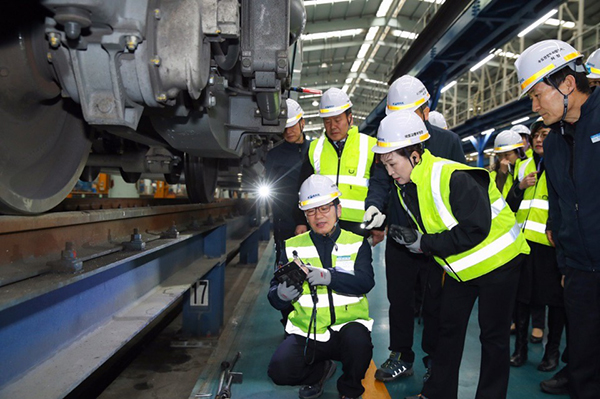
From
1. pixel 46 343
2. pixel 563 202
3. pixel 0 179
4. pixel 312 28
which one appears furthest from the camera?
pixel 312 28

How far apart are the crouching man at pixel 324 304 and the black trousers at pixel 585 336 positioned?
98 cm

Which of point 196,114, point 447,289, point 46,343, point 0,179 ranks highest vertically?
point 196,114

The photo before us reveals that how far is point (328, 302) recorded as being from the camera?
2.32 meters

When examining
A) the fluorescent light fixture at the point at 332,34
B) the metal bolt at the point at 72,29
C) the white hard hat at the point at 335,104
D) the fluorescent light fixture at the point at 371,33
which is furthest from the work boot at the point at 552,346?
the fluorescent light fixture at the point at 371,33

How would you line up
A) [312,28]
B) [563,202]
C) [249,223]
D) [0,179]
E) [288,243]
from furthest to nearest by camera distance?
[312,28] < [249,223] < [288,243] < [563,202] < [0,179]

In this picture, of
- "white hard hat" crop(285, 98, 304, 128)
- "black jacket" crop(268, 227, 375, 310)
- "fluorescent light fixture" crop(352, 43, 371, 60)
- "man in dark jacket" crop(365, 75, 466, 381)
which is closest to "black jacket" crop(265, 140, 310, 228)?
"white hard hat" crop(285, 98, 304, 128)

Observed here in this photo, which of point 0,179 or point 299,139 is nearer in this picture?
point 0,179

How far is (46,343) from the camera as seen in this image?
1.58 meters

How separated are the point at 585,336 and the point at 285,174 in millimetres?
2504

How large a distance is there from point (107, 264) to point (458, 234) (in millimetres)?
1582

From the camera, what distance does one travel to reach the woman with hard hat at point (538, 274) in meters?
2.86

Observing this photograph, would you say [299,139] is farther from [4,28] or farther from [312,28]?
[312,28]

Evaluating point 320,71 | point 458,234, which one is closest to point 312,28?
point 320,71

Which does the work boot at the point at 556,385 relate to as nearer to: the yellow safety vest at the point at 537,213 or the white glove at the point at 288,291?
the yellow safety vest at the point at 537,213
